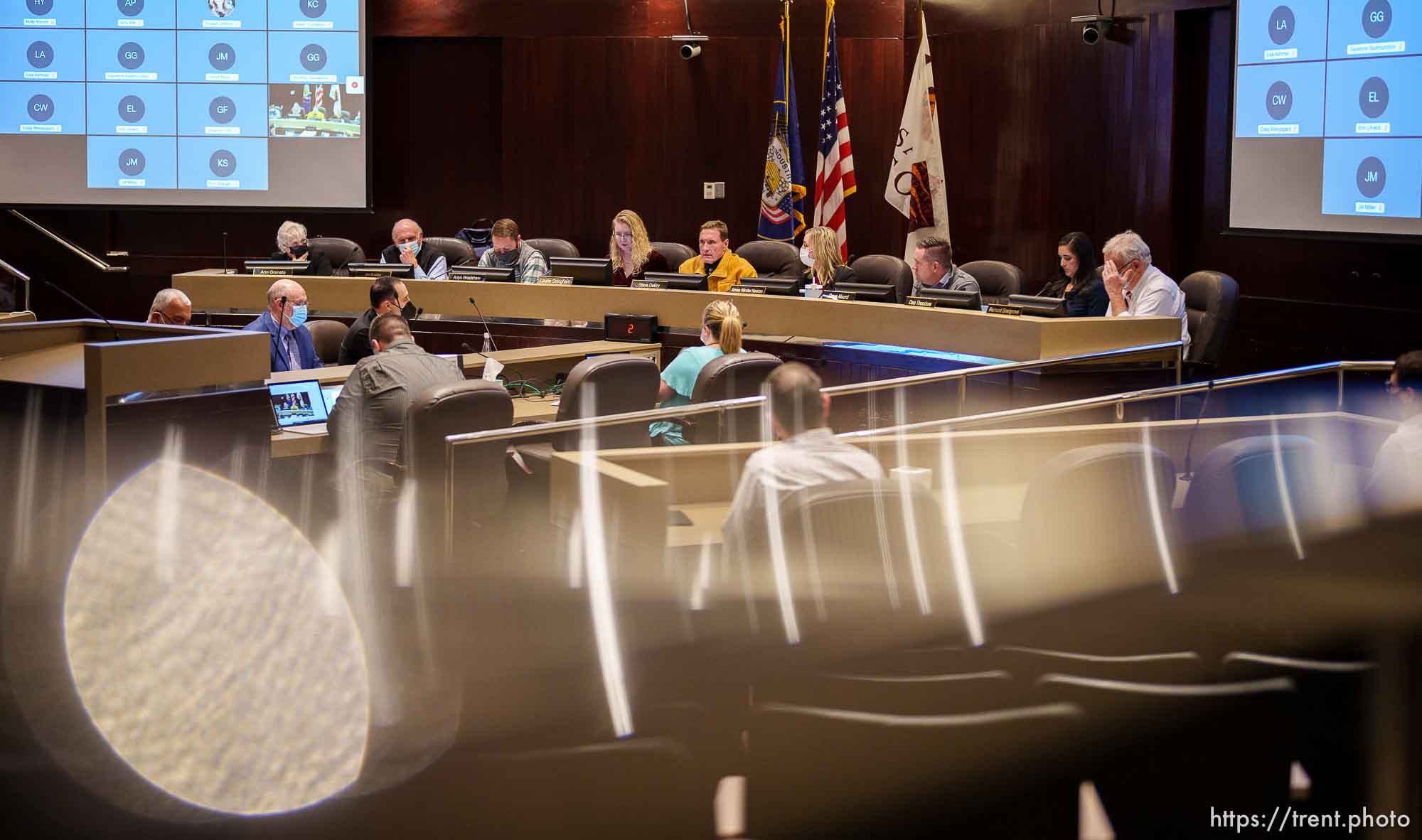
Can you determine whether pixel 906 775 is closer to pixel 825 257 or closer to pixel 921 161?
pixel 825 257

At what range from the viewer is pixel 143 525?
12.3 feet

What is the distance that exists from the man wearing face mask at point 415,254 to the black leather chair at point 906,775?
6.25 meters

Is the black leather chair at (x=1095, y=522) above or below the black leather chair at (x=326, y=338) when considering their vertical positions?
below

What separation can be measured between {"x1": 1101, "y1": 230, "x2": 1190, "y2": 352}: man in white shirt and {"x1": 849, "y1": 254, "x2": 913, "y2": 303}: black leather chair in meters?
1.12

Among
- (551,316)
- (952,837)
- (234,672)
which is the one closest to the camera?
(952,837)

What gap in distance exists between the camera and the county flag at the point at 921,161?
29.3 feet

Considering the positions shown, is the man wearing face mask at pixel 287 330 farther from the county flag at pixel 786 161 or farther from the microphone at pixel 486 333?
the county flag at pixel 786 161

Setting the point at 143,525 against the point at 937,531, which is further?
the point at 143,525

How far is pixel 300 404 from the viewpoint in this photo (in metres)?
5.23

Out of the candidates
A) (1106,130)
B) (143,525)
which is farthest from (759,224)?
(143,525)

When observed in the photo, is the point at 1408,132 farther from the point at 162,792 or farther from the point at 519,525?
the point at 162,792

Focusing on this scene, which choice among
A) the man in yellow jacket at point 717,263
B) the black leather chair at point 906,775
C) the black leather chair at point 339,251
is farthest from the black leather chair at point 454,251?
the black leather chair at point 906,775

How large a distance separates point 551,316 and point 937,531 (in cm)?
493

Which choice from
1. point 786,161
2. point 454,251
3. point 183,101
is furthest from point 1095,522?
point 183,101
